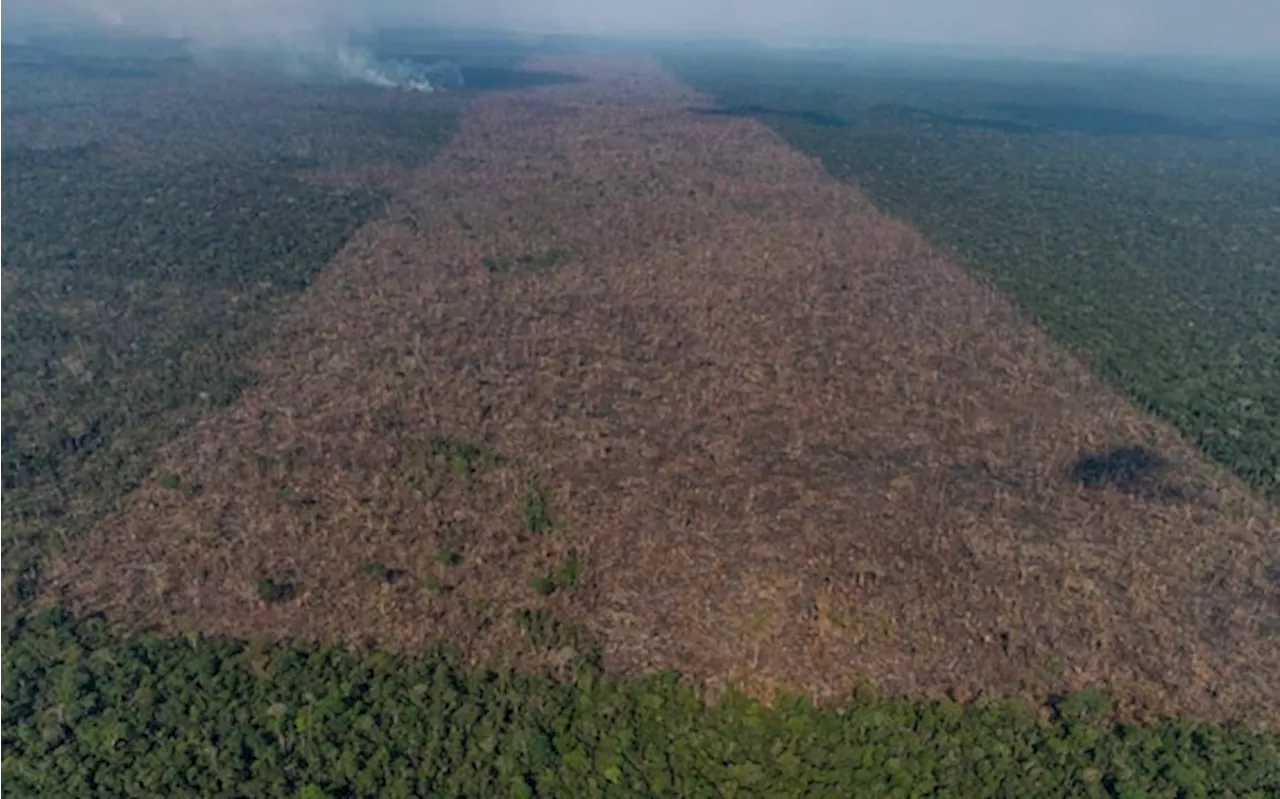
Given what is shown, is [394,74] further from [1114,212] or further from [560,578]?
[560,578]

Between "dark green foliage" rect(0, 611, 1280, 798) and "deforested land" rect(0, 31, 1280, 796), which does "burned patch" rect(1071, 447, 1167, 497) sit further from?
"dark green foliage" rect(0, 611, 1280, 798)

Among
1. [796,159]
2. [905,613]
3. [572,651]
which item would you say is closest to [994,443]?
[905,613]

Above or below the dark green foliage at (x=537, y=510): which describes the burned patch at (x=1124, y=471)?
above

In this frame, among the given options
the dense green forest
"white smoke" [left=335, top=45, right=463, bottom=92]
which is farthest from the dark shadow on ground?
"white smoke" [left=335, top=45, right=463, bottom=92]

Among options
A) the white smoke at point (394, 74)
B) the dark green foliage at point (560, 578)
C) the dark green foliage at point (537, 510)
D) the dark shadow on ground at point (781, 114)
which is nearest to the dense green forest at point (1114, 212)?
the dark shadow on ground at point (781, 114)

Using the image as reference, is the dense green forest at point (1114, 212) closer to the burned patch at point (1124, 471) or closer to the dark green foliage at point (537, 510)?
the burned patch at point (1124, 471)

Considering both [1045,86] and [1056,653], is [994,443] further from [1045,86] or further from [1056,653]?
[1045,86]
